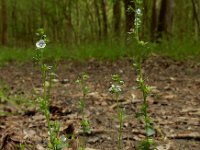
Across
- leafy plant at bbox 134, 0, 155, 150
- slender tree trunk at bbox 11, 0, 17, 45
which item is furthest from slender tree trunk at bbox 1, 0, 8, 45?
leafy plant at bbox 134, 0, 155, 150

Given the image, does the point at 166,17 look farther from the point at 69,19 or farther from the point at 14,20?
the point at 14,20

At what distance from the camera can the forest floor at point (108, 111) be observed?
368cm

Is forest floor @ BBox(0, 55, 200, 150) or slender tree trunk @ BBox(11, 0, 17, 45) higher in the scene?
slender tree trunk @ BBox(11, 0, 17, 45)

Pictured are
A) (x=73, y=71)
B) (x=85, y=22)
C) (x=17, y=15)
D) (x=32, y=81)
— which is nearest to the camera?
(x=32, y=81)

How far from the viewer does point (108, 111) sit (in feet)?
16.6

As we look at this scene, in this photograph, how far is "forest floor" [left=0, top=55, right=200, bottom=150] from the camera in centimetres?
368

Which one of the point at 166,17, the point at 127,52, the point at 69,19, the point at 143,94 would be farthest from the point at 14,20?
the point at 143,94

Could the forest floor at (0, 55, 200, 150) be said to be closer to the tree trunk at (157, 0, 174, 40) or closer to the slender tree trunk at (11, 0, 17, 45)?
the tree trunk at (157, 0, 174, 40)

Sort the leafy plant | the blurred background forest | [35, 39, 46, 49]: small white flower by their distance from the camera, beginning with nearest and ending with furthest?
1. [35, 39, 46, 49]: small white flower
2. the leafy plant
3. the blurred background forest

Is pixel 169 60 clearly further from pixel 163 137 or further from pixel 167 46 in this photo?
pixel 163 137

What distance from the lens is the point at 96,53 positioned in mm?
13320

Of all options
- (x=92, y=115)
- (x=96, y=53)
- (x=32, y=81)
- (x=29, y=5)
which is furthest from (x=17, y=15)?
(x=92, y=115)

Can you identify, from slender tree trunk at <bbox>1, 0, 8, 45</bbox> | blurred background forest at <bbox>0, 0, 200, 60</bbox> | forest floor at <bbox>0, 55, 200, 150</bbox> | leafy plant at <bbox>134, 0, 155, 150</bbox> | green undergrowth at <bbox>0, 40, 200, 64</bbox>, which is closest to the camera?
leafy plant at <bbox>134, 0, 155, 150</bbox>

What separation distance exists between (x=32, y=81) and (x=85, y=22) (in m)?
32.4
